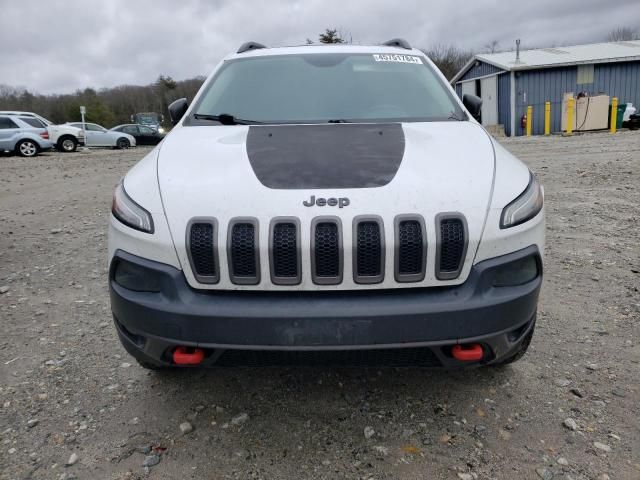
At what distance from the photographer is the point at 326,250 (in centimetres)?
184

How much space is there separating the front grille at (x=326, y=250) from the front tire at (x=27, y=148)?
1999 cm

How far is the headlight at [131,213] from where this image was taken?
1983mm

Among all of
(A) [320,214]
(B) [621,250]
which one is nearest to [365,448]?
(A) [320,214]

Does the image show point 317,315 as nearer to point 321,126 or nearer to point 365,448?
point 365,448

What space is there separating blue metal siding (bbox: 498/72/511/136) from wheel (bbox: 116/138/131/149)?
17625 mm

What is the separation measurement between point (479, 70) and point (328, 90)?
1068 inches

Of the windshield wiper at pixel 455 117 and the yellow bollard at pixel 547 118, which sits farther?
the yellow bollard at pixel 547 118

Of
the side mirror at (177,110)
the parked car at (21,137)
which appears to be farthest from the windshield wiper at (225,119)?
the parked car at (21,137)

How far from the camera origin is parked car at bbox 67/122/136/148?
23.1m

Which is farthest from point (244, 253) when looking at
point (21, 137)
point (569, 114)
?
point (569, 114)

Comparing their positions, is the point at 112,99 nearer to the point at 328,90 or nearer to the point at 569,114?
the point at 569,114

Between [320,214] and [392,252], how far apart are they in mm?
294

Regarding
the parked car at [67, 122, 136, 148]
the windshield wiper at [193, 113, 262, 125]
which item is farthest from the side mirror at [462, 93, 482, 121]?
the parked car at [67, 122, 136, 148]

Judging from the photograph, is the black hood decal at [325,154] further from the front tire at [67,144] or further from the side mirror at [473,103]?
the front tire at [67,144]
